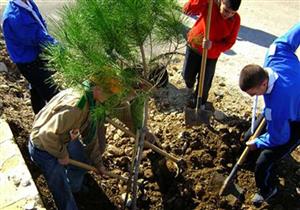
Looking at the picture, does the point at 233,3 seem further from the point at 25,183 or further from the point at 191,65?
the point at 25,183

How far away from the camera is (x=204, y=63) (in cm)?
435

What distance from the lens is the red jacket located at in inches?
171

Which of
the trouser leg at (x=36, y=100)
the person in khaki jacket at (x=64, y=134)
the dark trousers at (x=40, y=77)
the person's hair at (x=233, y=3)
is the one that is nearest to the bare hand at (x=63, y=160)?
the person in khaki jacket at (x=64, y=134)

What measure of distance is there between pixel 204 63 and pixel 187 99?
967mm

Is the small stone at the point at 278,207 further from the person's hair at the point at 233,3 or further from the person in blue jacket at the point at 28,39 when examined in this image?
the person in blue jacket at the point at 28,39

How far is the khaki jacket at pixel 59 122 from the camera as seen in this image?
332 centimetres

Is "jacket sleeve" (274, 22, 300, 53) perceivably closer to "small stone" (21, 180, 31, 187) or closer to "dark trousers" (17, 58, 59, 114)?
"dark trousers" (17, 58, 59, 114)

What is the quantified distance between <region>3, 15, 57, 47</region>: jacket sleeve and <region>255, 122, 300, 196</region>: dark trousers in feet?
6.61

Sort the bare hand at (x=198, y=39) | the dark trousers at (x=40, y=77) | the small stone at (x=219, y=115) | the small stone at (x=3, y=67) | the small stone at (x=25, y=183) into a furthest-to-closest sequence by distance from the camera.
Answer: the small stone at (x=3, y=67) → the small stone at (x=219, y=115) → the bare hand at (x=198, y=39) → the dark trousers at (x=40, y=77) → the small stone at (x=25, y=183)

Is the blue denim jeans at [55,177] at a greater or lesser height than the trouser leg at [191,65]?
lesser

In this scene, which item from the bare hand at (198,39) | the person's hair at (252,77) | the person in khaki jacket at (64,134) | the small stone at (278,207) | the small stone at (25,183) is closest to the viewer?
the person in khaki jacket at (64,134)

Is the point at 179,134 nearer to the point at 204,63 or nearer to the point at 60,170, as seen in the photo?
the point at 204,63

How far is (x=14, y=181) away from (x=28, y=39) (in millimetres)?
1218

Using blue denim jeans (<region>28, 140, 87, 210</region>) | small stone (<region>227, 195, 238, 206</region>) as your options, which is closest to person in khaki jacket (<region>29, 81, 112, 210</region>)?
blue denim jeans (<region>28, 140, 87, 210</region>)
